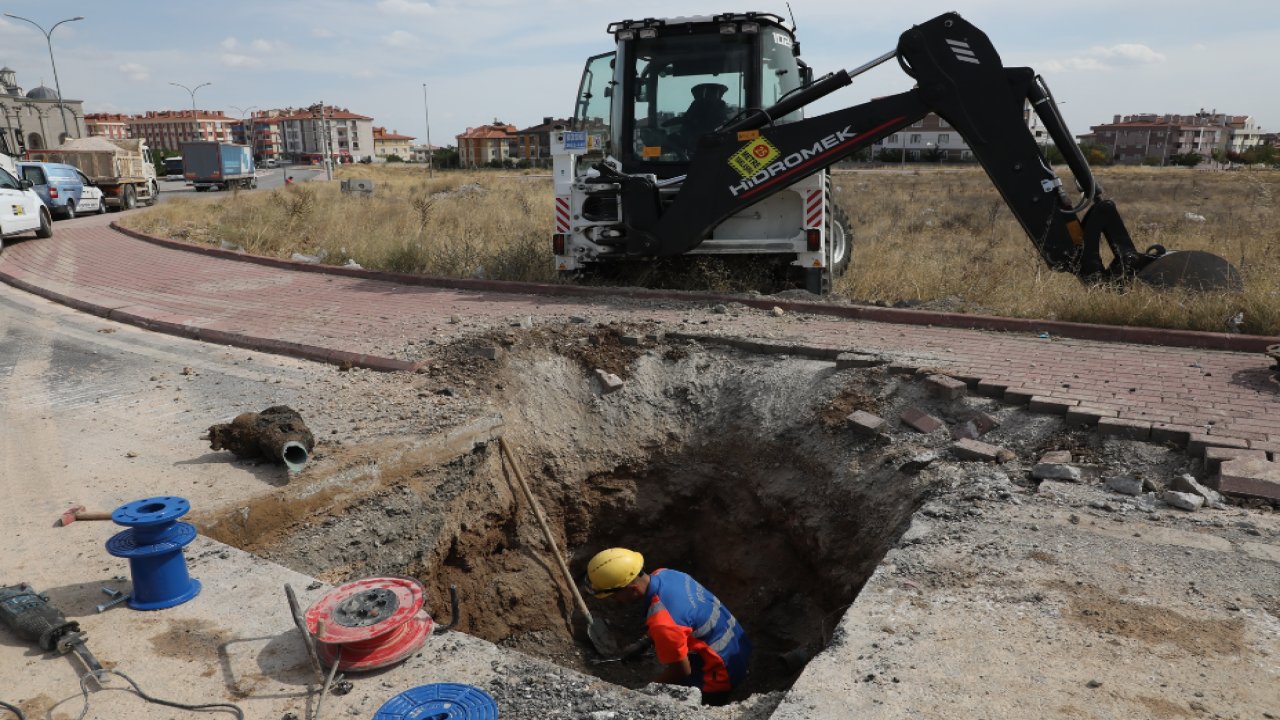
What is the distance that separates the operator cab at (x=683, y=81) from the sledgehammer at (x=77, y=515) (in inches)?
244

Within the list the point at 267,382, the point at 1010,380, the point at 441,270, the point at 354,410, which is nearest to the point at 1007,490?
the point at 1010,380

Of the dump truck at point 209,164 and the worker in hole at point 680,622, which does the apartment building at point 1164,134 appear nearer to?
the dump truck at point 209,164

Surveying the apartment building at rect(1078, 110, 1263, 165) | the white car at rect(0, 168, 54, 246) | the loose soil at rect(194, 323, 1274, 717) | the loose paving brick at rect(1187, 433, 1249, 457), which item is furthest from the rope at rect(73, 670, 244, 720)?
the apartment building at rect(1078, 110, 1263, 165)

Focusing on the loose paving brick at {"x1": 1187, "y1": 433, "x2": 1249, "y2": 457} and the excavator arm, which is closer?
the loose paving brick at {"x1": 1187, "y1": 433, "x2": 1249, "y2": 457}

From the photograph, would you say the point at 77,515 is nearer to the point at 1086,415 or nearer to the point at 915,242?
the point at 1086,415

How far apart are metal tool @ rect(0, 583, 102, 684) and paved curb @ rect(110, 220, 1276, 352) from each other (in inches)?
237

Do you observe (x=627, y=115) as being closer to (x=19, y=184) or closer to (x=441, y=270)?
(x=441, y=270)

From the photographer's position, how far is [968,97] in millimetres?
7516

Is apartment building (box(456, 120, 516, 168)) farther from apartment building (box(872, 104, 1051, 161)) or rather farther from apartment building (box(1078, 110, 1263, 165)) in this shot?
apartment building (box(1078, 110, 1263, 165))

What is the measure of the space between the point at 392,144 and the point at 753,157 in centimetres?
14722

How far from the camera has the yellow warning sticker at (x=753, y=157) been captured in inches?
311

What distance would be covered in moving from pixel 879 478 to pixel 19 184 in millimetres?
17278

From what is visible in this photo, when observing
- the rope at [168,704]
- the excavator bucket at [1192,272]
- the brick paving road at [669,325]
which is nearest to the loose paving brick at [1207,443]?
the brick paving road at [669,325]

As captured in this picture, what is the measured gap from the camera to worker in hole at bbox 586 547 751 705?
175 inches
